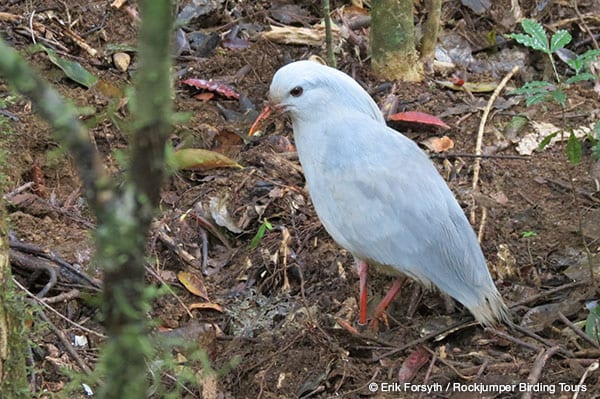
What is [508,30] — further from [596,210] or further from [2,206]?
[2,206]

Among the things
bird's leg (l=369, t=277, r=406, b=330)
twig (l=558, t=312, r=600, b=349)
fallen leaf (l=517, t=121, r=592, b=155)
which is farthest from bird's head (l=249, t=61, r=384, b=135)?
fallen leaf (l=517, t=121, r=592, b=155)

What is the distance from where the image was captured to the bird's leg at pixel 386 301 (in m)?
4.01

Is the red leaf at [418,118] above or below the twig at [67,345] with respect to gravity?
below

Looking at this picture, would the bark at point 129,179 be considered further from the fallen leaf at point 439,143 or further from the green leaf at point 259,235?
the fallen leaf at point 439,143

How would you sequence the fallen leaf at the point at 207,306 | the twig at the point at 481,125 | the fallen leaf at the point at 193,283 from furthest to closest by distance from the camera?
the twig at the point at 481,125, the fallen leaf at the point at 193,283, the fallen leaf at the point at 207,306

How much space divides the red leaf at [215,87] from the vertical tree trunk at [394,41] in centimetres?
103

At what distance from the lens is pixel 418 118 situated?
5410mm

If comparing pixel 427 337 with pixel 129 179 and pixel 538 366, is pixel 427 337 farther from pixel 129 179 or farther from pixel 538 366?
pixel 129 179

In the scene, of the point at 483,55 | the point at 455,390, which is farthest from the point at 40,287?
the point at 483,55

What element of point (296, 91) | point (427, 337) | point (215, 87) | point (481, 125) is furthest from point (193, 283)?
point (481, 125)

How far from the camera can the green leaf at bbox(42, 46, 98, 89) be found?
545 centimetres

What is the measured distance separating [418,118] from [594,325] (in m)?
2.22

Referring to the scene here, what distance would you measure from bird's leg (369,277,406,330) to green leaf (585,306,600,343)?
93 centimetres

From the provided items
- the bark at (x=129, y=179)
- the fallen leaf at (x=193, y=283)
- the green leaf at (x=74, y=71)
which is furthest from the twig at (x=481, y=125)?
the bark at (x=129, y=179)
